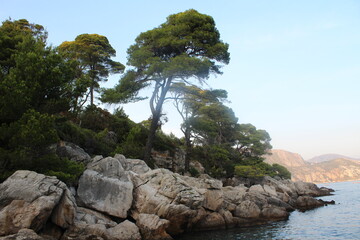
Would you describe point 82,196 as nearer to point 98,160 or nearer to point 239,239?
point 98,160

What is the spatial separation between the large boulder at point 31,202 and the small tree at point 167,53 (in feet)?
30.4

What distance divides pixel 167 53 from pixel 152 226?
1288 cm

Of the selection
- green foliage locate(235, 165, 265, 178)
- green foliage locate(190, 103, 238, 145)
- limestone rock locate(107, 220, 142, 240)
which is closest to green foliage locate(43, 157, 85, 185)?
limestone rock locate(107, 220, 142, 240)

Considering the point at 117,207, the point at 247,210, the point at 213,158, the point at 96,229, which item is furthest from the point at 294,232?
the point at 213,158

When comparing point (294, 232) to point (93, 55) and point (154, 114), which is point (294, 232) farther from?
point (93, 55)

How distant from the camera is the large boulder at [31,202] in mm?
8266

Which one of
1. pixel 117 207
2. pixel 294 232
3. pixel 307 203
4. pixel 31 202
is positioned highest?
pixel 31 202

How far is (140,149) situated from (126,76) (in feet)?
19.6

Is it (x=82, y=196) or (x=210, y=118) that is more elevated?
(x=210, y=118)

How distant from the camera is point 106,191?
12039 millimetres

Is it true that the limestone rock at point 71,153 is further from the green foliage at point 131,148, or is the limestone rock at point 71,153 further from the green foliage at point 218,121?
the green foliage at point 218,121

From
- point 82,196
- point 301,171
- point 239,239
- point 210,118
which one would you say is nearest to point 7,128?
point 82,196

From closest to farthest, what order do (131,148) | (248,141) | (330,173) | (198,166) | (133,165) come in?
(133,165)
(131,148)
(198,166)
(248,141)
(330,173)

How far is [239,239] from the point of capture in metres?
12.0
